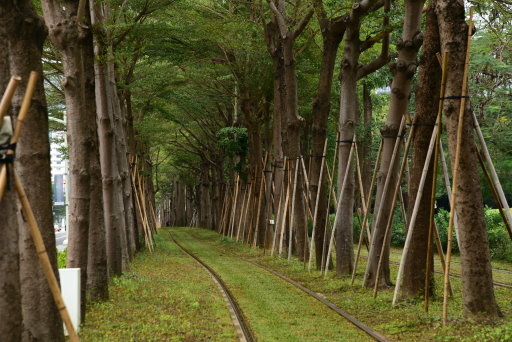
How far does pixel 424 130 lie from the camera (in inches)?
456

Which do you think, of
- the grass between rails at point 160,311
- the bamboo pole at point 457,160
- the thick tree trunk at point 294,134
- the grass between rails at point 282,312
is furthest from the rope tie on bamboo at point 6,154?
the thick tree trunk at point 294,134

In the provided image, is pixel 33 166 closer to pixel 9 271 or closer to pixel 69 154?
pixel 9 271

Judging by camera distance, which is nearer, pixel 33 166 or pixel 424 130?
pixel 33 166

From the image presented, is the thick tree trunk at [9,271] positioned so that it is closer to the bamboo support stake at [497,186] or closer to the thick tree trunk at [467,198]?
the thick tree trunk at [467,198]

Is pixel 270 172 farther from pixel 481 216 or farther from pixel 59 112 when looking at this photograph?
pixel 481 216

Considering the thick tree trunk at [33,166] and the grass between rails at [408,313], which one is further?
the grass between rails at [408,313]

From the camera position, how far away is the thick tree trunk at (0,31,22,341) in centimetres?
593

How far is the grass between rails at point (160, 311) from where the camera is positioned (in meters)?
9.64

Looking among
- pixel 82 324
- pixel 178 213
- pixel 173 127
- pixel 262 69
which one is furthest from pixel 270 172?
pixel 178 213

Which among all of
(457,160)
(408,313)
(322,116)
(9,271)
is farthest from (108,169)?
(9,271)

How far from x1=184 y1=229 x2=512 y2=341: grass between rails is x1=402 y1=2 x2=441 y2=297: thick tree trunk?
750 mm

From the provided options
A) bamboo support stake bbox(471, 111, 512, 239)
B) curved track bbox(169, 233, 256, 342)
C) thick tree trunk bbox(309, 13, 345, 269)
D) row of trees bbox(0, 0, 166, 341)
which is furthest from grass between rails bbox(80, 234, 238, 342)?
bamboo support stake bbox(471, 111, 512, 239)

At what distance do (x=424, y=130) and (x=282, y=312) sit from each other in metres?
3.79

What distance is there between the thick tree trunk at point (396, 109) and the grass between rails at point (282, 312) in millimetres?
1688
